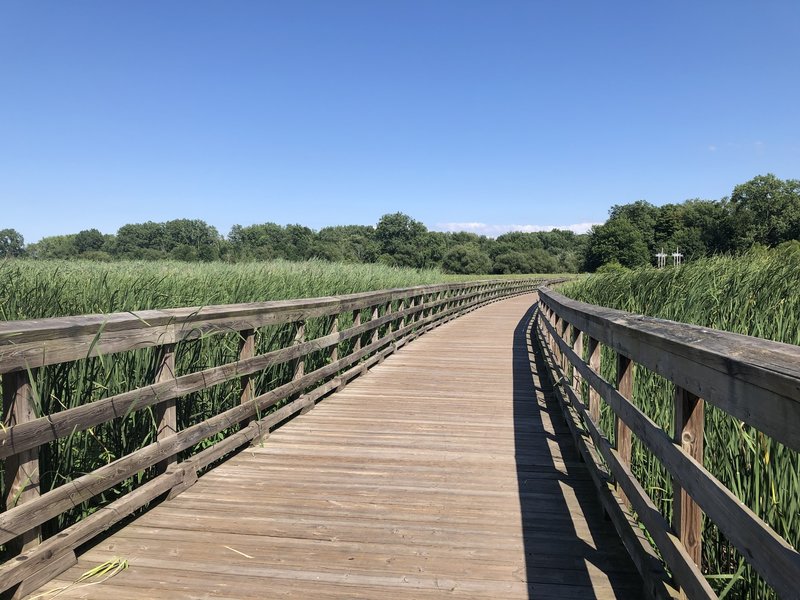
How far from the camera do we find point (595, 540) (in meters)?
3.16

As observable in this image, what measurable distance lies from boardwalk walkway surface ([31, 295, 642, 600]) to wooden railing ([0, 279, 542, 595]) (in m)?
0.15

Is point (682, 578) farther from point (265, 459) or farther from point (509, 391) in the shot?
point (509, 391)

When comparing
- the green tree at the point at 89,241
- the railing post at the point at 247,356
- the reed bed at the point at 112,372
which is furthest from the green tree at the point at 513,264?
the railing post at the point at 247,356

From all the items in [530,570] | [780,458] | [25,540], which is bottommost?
[530,570]

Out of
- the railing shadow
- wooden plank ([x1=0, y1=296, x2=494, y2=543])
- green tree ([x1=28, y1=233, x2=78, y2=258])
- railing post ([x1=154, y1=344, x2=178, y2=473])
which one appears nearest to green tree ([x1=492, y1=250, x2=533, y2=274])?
green tree ([x1=28, y1=233, x2=78, y2=258])

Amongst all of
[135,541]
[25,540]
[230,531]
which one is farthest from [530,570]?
[25,540]

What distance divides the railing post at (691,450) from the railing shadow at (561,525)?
618mm

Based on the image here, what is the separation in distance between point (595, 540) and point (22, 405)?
9.20 ft

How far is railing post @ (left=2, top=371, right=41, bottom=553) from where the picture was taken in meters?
2.45

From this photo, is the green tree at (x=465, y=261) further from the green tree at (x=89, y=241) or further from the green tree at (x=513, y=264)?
the green tree at (x=89, y=241)

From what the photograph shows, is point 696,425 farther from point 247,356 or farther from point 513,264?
point 513,264

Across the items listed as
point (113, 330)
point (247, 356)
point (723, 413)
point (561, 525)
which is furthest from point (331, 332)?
point (723, 413)

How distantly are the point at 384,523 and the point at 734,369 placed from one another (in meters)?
2.28

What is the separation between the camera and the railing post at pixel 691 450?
209 cm
